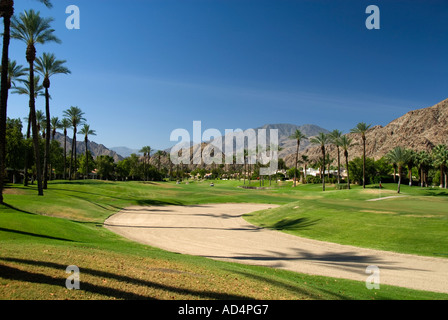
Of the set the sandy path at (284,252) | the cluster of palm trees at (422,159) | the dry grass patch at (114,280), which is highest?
the cluster of palm trees at (422,159)

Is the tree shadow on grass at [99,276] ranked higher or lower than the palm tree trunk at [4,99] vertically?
lower

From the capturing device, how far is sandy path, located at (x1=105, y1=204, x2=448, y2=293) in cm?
1386

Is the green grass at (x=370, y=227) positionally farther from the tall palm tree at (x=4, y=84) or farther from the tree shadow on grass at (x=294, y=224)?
the tall palm tree at (x=4, y=84)

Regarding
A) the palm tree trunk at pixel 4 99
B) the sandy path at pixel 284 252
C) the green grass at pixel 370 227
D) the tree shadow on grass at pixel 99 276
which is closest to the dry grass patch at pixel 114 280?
the tree shadow on grass at pixel 99 276

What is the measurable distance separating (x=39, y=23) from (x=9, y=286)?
36710mm

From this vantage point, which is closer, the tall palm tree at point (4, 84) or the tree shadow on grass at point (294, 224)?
the tall palm tree at point (4, 84)

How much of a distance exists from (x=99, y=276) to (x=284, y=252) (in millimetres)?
12804

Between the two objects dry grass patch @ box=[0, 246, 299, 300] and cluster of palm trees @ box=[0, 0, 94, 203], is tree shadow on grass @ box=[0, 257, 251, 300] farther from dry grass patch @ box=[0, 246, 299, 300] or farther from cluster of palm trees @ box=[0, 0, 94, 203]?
cluster of palm trees @ box=[0, 0, 94, 203]

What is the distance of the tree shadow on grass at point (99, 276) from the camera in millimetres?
7320

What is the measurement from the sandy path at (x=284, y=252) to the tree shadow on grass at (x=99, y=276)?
779 cm

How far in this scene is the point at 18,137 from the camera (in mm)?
52906

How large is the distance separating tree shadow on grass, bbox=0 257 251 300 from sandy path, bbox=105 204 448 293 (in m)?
7.79

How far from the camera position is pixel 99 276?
8438 mm
